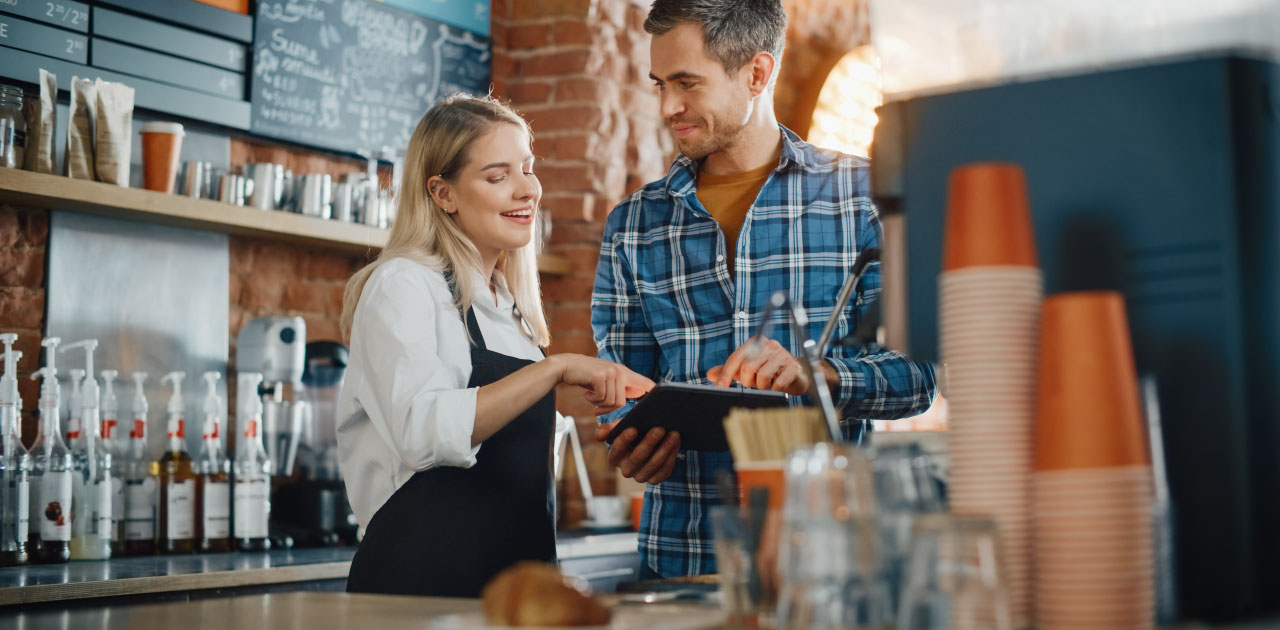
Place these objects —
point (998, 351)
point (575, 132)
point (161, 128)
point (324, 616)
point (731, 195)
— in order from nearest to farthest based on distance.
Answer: point (998, 351) → point (324, 616) → point (731, 195) → point (161, 128) → point (575, 132)

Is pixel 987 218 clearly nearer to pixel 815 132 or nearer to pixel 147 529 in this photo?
pixel 147 529

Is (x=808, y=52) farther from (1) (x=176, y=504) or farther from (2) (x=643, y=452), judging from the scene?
(2) (x=643, y=452)

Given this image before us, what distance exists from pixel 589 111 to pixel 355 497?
1.88 meters

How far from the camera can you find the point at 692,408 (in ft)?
5.02

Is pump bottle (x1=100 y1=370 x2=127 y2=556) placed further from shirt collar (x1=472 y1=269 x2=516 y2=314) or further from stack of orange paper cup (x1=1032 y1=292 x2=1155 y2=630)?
stack of orange paper cup (x1=1032 y1=292 x2=1155 y2=630)

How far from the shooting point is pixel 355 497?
181 cm

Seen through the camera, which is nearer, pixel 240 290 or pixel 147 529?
pixel 147 529

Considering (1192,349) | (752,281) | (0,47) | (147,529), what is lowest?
(147,529)

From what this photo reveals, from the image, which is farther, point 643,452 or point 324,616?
point 643,452

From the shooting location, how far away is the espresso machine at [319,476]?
2709mm

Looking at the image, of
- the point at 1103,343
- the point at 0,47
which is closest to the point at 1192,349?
the point at 1103,343

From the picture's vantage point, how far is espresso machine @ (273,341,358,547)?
271 cm

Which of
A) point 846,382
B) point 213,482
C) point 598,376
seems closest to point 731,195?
point 846,382

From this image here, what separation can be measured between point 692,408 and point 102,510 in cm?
143
